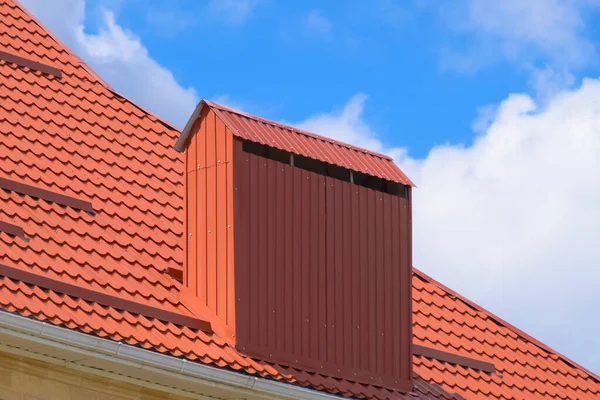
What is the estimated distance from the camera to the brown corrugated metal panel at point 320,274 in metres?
10.6

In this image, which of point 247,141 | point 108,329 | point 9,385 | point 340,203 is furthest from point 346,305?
Result: point 9,385

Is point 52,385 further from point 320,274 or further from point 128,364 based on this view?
point 320,274

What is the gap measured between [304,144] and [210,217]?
1153 mm

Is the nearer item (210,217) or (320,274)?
(210,217)

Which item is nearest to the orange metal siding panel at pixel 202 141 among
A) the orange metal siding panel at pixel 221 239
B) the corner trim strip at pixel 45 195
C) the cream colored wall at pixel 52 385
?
the orange metal siding panel at pixel 221 239

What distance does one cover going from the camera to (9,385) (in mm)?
8664

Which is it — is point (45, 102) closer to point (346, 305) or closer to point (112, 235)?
point (112, 235)

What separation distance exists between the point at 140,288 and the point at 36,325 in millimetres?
1865

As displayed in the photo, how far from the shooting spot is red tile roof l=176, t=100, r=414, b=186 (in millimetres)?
11031

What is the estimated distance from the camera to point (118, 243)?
10.8 metres

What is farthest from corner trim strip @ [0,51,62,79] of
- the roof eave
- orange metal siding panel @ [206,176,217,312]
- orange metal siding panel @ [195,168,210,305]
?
the roof eave

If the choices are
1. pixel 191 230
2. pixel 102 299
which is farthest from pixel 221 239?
pixel 102 299

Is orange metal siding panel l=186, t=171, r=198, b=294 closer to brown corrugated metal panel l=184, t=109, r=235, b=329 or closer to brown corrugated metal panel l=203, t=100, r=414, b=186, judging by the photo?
brown corrugated metal panel l=184, t=109, r=235, b=329

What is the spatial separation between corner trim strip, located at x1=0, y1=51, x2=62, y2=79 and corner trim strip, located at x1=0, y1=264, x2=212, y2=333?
3764mm
